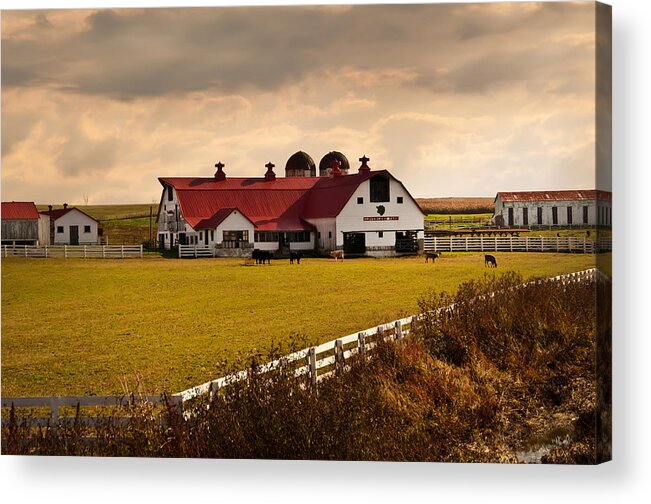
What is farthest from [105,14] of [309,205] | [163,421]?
[163,421]

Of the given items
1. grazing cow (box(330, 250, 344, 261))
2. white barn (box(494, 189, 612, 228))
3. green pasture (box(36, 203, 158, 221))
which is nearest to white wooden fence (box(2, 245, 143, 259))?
green pasture (box(36, 203, 158, 221))

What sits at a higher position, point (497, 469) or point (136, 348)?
point (136, 348)

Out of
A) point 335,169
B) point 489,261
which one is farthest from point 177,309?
point 489,261

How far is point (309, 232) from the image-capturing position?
26.5 ft

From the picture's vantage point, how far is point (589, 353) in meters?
7.18

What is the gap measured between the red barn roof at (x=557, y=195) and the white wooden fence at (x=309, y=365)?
49cm

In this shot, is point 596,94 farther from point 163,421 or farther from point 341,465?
point 163,421

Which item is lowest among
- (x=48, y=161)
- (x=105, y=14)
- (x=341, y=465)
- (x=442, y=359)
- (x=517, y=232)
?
(x=341, y=465)

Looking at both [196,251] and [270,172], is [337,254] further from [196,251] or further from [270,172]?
[196,251]

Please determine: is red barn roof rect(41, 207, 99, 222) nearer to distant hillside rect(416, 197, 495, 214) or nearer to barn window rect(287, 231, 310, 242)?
barn window rect(287, 231, 310, 242)

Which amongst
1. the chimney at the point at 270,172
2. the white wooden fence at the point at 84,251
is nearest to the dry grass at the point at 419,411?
the white wooden fence at the point at 84,251

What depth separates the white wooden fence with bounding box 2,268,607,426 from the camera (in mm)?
7309

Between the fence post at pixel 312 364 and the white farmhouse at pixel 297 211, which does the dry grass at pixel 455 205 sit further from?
the fence post at pixel 312 364

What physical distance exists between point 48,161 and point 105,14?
117 centimetres
